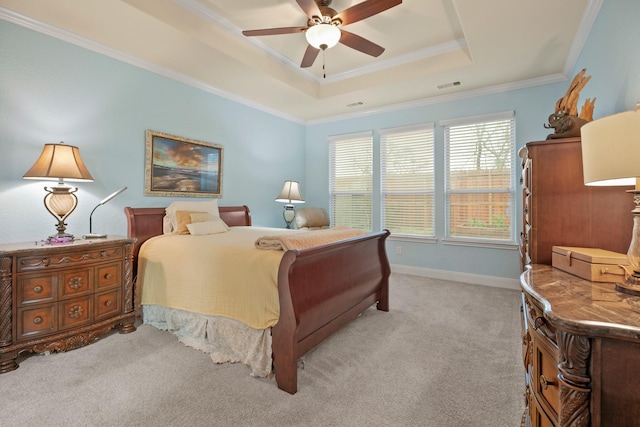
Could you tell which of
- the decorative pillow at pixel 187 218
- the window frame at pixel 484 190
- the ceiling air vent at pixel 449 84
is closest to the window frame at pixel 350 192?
the window frame at pixel 484 190

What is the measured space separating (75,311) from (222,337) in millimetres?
1185

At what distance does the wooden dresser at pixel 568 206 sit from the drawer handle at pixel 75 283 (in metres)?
3.15

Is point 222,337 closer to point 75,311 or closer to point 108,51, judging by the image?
point 75,311

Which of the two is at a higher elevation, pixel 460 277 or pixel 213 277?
pixel 213 277

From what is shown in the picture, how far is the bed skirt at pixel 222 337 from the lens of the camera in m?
1.96

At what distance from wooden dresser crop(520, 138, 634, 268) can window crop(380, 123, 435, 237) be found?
3.07 meters

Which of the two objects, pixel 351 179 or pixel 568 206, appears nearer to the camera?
pixel 568 206

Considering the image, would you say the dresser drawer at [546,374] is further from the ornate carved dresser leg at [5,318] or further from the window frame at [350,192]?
the window frame at [350,192]

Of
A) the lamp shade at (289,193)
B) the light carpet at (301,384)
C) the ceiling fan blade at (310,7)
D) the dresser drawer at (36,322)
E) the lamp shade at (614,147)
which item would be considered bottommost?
the light carpet at (301,384)

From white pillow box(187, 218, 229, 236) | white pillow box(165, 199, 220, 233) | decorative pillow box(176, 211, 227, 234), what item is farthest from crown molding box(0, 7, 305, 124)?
white pillow box(187, 218, 229, 236)

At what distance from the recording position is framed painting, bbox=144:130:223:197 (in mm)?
3445

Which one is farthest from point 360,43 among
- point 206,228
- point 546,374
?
point 546,374

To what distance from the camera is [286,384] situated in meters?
1.81

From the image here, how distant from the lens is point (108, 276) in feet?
8.25
